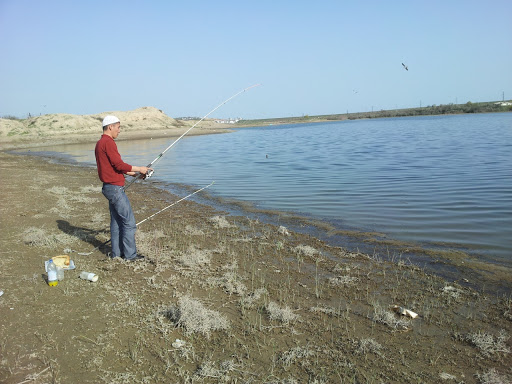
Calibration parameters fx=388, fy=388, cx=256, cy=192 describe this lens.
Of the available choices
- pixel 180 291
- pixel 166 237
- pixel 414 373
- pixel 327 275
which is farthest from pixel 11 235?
pixel 414 373

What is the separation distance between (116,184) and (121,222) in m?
0.61

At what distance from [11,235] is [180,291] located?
4.28m

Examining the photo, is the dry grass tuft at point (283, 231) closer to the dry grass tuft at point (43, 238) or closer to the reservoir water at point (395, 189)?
the reservoir water at point (395, 189)

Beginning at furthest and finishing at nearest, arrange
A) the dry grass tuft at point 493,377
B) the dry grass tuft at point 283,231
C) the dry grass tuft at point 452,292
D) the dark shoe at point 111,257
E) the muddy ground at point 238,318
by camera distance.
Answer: the dry grass tuft at point 283,231, the dark shoe at point 111,257, the dry grass tuft at point 452,292, the muddy ground at point 238,318, the dry grass tuft at point 493,377

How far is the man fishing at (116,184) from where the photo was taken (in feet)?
19.4

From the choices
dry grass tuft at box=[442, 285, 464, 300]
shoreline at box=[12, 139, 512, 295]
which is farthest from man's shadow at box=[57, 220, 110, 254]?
dry grass tuft at box=[442, 285, 464, 300]

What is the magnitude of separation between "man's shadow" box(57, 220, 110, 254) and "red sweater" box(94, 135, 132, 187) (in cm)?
139

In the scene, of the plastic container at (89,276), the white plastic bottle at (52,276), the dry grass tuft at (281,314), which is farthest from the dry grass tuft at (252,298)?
the white plastic bottle at (52,276)

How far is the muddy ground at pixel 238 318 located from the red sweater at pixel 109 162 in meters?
1.35

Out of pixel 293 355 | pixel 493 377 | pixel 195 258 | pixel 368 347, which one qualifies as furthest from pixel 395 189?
pixel 293 355

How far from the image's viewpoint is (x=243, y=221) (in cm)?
929

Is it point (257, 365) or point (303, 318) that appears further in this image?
point (303, 318)

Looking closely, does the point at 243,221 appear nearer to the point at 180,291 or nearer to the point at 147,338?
the point at 180,291

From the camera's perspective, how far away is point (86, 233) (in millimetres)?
7758
